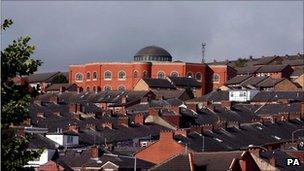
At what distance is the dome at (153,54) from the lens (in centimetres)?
17975

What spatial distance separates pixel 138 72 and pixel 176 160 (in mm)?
105659

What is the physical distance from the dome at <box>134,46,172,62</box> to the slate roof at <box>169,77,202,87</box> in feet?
53.4

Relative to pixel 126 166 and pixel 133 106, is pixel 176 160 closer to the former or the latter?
pixel 126 166

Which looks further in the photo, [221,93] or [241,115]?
[221,93]

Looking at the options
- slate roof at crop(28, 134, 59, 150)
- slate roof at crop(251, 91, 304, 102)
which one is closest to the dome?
slate roof at crop(251, 91, 304, 102)

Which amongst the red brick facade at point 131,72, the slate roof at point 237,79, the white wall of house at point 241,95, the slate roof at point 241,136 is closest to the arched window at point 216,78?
the red brick facade at point 131,72

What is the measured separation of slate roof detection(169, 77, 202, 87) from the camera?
524ft

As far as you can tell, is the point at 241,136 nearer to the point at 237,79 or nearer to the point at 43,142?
the point at 43,142

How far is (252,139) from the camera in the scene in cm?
9256

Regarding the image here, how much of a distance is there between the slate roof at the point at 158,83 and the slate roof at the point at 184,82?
1.18m

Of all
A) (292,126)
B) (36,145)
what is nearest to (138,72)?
(292,126)

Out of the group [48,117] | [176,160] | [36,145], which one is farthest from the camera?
[48,117]

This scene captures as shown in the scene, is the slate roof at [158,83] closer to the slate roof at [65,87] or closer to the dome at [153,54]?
the slate roof at [65,87]

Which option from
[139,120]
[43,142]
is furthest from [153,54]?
[43,142]
